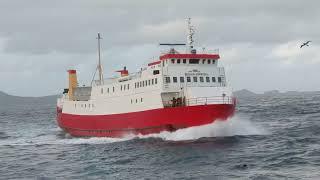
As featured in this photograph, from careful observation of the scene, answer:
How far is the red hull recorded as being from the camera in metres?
34.5

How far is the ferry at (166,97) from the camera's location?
115 feet

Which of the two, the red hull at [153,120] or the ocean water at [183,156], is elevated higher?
the red hull at [153,120]

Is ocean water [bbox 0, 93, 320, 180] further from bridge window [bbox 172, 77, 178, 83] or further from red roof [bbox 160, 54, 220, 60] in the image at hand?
red roof [bbox 160, 54, 220, 60]

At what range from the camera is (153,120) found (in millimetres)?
37000

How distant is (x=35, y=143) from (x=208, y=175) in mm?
26672

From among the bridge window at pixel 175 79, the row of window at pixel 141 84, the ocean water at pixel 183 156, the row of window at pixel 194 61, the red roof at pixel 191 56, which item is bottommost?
the ocean water at pixel 183 156

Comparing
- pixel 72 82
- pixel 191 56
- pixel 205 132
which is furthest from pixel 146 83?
pixel 72 82

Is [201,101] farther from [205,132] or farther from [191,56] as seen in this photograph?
[191,56]

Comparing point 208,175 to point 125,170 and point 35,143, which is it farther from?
point 35,143

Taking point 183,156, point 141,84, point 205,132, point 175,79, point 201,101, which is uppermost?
point 175,79

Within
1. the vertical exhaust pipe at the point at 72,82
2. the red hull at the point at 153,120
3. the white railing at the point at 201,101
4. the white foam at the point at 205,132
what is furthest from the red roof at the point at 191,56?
the vertical exhaust pipe at the point at 72,82

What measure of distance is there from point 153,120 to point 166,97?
89.2 inches

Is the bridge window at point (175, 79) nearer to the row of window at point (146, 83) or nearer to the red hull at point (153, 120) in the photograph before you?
the row of window at point (146, 83)

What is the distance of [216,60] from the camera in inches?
1583
